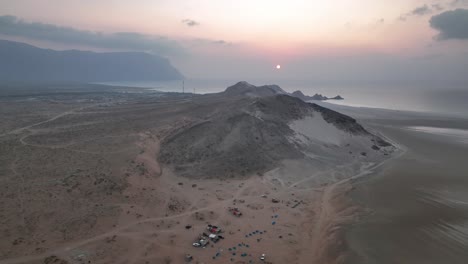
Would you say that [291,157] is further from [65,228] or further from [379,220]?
[65,228]

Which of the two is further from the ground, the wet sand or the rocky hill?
the rocky hill

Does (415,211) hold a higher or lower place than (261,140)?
lower

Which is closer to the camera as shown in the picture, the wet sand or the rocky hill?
the wet sand

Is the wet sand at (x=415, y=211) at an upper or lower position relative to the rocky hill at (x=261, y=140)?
lower

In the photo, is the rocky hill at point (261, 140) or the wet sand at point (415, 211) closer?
the wet sand at point (415, 211)

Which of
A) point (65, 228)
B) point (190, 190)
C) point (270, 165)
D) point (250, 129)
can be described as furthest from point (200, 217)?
point (250, 129)

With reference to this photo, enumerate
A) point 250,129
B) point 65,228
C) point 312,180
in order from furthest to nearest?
point 250,129
point 312,180
point 65,228

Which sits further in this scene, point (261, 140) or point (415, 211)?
point (261, 140)

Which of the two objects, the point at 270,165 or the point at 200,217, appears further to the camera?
the point at 270,165
